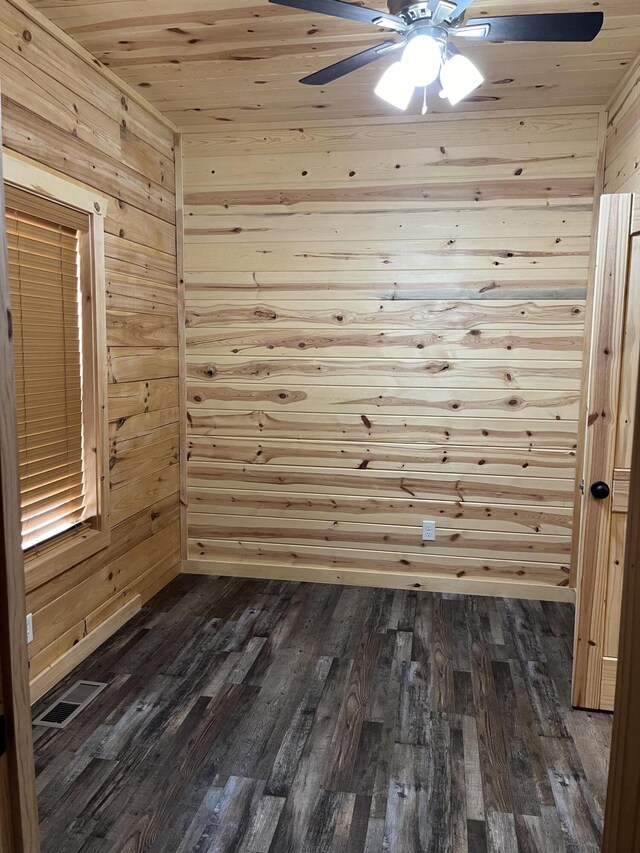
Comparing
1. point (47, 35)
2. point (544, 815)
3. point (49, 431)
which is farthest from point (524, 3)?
point (544, 815)

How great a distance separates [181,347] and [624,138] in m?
2.77

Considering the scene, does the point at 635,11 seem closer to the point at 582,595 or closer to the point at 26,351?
the point at 582,595

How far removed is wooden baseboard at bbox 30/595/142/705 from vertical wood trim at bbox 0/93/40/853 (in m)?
2.06

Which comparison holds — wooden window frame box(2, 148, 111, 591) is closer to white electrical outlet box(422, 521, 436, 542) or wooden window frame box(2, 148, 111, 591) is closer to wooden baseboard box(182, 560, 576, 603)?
wooden baseboard box(182, 560, 576, 603)

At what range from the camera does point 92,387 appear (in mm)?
3117

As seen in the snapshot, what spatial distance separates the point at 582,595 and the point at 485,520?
4.12 feet

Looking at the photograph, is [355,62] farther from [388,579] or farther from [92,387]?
[388,579]

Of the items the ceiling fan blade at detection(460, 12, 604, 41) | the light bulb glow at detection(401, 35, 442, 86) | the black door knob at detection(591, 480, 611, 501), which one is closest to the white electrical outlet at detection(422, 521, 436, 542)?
the black door knob at detection(591, 480, 611, 501)

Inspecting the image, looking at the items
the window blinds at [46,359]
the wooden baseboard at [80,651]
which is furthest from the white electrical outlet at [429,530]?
the window blinds at [46,359]

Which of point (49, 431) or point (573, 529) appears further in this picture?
point (573, 529)

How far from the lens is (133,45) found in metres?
2.89

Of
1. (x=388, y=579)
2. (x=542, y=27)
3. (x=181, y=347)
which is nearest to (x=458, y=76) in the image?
(x=542, y=27)

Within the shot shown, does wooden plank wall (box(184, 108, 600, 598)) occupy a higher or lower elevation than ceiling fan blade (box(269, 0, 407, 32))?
lower

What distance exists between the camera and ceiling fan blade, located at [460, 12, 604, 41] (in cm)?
186
